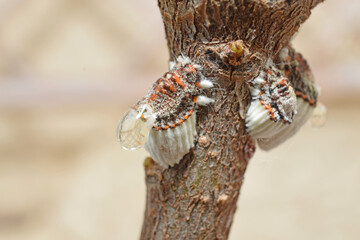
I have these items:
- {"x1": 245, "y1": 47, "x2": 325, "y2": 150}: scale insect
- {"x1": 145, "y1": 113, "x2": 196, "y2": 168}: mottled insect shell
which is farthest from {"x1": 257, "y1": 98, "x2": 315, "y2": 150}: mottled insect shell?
{"x1": 145, "y1": 113, "x2": 196, "y2": 168}: mottled insect shell

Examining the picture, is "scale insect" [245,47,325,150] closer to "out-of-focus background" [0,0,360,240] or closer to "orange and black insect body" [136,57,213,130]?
"orange and black insect body" [136,57,213,130]

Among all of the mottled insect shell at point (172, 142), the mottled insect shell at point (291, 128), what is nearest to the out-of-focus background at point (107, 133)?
the mottled insect shell at point (291, 128)

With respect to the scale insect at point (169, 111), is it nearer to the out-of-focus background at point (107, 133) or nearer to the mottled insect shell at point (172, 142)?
the mottled insect shell at point (172, 142)

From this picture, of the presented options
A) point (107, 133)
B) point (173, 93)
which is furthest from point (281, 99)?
point (107, 133)

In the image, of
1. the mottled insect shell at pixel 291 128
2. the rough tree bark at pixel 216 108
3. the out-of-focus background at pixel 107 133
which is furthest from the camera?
the out-of-focus background at pixel 107 133

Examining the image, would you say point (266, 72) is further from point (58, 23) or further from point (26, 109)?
point (58, 23)

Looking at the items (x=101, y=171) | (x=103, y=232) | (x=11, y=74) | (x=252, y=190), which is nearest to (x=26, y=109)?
(x=11, y=74)
